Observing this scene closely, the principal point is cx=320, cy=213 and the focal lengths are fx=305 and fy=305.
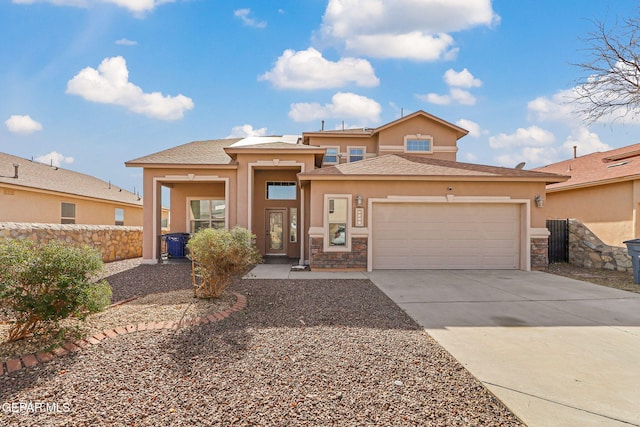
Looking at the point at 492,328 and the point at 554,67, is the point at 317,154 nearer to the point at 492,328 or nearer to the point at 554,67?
the point at 492,328

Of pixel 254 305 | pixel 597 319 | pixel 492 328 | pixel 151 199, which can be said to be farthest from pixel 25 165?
pixel 597 319

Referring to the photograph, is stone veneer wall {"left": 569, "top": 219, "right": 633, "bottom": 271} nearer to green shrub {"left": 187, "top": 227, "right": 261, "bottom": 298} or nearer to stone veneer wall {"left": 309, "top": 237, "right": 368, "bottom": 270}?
stone veneer wall {"left": 309, "top": 237, "right": 368, "bottom": 270}

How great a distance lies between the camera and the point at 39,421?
2314 mm

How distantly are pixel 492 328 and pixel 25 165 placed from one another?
19.6m

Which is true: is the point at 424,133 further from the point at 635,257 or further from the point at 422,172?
the point at 635,257

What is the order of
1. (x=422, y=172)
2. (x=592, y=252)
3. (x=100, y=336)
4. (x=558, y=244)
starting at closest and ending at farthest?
(x=100, y=336) → (x=422, y=172) → (x=592, y=252) → (x=558, y=244)

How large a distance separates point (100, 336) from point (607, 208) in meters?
16.6

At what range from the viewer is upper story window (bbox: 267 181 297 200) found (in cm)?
1345

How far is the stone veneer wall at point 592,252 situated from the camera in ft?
31.7

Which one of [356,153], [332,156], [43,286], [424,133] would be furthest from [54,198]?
[424,133]

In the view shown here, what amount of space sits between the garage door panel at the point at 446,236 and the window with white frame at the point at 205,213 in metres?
7.58

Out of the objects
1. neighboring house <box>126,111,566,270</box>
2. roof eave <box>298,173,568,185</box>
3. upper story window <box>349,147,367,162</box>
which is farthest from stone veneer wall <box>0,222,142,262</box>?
upper story window <box>349,147,367,162</box>

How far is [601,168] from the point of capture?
13.9 m

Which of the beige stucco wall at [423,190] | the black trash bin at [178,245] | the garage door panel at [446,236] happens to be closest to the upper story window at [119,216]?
the black trash bin at [178,245]
